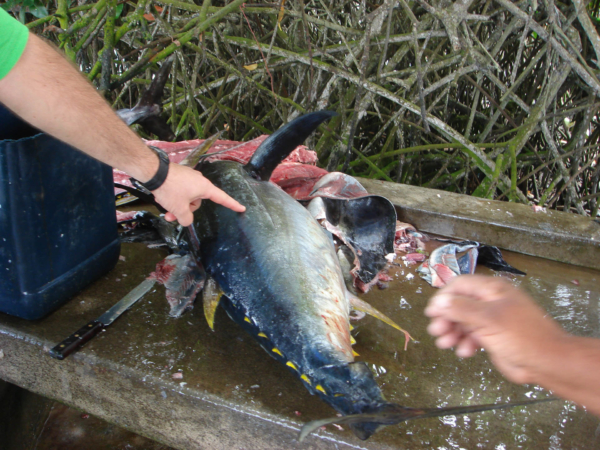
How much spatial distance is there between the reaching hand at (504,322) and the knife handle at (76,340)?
1.43 meters

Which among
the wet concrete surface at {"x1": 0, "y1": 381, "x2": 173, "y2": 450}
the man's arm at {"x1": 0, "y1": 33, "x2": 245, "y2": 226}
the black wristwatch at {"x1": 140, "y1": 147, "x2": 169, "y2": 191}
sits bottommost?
the wet concrete surface at {"x1": 0, "y1": 381, "x2": 173, "y2": 450}

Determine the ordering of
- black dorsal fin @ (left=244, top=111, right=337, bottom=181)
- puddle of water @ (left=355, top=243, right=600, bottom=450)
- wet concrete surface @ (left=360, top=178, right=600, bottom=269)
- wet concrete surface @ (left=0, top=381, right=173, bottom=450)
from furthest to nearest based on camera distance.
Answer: wet concrete surface @ (left=360, top=178, right=600, bottom=269) < black dorsal fin @ (left=244, top=111, right=337, bottom=181) < wet concrete surface @ (left=0, top=381, right=173, bottom=450) < puddle of water @ (left=355, top=243, right=600, bottom=450)

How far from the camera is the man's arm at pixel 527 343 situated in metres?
0.82

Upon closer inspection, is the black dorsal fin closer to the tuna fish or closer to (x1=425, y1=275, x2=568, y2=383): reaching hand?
the tuna fish

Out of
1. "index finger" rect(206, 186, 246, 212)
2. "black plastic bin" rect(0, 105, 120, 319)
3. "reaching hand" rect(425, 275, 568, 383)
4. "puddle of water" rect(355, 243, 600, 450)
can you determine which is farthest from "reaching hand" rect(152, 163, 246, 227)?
"reaching hand" rect(425, 275, 568, 383)

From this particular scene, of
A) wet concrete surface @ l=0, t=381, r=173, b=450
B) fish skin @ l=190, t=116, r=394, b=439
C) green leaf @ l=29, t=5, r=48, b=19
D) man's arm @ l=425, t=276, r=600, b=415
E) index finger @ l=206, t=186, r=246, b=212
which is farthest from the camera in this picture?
green leaf @ l=29, t=5, r=48, b=19

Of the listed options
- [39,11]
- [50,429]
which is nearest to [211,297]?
[50,429]

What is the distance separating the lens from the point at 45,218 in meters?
1.74

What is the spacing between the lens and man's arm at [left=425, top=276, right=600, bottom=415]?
819mm

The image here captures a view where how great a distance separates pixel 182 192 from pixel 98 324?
2.24 feet

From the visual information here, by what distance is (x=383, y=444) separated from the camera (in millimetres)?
1362

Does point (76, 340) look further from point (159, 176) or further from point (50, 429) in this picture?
Answer: point (50, 429)

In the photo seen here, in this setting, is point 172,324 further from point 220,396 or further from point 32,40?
point 32,40

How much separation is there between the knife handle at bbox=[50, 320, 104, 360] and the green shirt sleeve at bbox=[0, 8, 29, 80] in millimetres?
996
